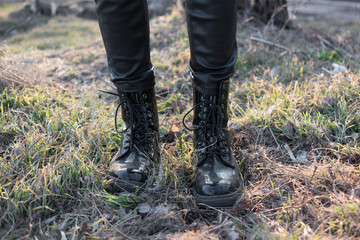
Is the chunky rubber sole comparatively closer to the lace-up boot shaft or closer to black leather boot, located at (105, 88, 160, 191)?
the lace-up boot shaft

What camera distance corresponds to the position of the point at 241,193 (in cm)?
139

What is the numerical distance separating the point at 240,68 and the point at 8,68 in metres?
2.08

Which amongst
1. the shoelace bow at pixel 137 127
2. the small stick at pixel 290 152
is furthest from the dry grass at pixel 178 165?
the shoelace bow at pixel 137 127

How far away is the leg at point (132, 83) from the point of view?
1.33 metres

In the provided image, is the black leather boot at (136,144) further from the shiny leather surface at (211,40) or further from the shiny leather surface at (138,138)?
the shiny leather surface at (211,40)

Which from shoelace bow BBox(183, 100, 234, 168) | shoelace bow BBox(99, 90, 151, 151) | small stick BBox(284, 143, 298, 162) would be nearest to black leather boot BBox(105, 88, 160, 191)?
shoelace bow BBox(99, 90, 151, 151)

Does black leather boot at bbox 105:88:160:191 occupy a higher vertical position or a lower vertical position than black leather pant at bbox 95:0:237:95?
lower

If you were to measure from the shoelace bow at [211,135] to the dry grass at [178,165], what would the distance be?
15cm

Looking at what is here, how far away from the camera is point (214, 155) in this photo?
1.47m

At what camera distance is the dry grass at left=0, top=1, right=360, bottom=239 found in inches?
48.1

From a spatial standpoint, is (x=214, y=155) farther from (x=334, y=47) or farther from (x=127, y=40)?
(x=334, y=47)

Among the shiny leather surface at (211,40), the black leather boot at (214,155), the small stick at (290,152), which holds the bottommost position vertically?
the small stick at (290,152)

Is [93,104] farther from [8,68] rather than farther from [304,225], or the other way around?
[304,225]

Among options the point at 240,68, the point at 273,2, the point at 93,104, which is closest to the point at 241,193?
the point at 93,104
